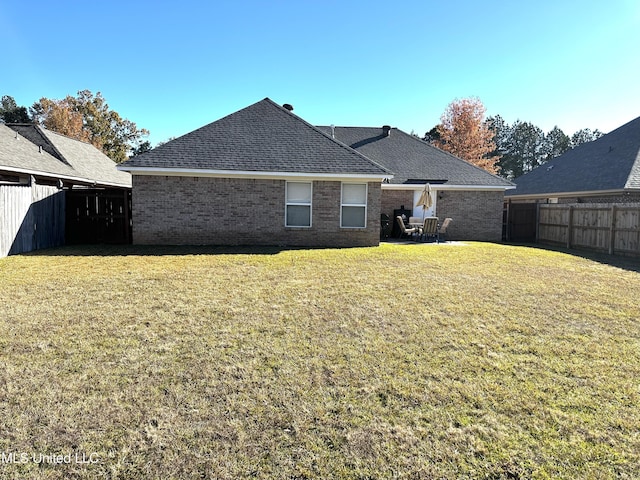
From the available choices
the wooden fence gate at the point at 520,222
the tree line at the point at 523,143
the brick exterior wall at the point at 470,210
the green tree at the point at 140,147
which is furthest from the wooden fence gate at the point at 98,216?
the tree line at the point at 523,143

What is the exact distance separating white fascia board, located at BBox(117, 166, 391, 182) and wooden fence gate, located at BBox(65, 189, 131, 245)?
1.51 metres

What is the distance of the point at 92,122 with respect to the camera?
136 feet

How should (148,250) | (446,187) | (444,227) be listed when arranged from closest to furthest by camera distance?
1. (148,250)
2. (444,227)
3. (446,187)

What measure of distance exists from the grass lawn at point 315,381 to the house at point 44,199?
4882 mm

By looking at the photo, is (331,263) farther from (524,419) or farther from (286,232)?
(524,419)

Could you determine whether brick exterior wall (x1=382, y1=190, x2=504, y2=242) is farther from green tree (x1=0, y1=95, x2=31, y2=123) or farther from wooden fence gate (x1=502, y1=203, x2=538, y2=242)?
green tree (x1=0, y1=95, x2=31, y2=123)

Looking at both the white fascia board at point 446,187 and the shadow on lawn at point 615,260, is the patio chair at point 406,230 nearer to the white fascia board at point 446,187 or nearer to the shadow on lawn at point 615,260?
the white fascia board at point 446,187

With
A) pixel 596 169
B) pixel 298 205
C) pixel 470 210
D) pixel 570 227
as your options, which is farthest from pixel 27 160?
pixel 596 169

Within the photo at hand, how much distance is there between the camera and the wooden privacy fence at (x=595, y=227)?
12234 millimetres

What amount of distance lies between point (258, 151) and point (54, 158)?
1125cm

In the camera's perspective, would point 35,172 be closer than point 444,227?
Yes

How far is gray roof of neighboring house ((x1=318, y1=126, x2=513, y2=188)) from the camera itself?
17.9 metres

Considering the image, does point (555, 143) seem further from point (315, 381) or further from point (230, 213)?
point (315, 381)

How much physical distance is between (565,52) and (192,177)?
14.1 m
